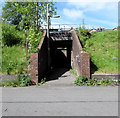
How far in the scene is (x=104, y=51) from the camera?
43.1ft

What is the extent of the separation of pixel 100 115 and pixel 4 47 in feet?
36.3

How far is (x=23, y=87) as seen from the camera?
8.89 m

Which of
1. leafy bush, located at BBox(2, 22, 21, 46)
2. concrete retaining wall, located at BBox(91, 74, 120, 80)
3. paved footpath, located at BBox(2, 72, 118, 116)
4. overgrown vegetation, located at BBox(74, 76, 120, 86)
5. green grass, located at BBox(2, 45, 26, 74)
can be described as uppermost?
leafy bush, located at BBox(2, 22, 21, 46)

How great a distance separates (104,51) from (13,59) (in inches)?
310

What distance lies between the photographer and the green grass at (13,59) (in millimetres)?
10129

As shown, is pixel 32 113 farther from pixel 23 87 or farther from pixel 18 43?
pixel 18 43

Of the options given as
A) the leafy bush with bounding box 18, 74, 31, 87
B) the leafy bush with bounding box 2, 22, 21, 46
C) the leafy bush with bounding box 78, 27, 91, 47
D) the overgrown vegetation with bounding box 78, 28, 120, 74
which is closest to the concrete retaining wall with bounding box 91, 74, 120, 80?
the overgrown vegetation with bounding box 78, 28, 120, 74

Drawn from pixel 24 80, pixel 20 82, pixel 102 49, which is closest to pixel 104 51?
pixel 102 49

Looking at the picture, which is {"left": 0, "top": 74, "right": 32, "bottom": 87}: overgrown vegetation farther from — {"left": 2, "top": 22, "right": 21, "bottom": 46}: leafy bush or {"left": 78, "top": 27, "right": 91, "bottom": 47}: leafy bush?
{"left": 78, "top": 27, "right": 91, "bottom": 47}: leafy bush

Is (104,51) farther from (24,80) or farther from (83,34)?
(24,80)

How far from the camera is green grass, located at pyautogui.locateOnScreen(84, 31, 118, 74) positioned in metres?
10.9

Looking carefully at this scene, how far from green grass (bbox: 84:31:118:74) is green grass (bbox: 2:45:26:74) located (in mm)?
5394

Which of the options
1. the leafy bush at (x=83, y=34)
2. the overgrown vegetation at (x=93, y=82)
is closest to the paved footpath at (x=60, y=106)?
the overgrown vegetation at (x=93, y=82)

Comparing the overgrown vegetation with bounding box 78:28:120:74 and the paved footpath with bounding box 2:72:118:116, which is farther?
the overgrown vegetation with bounding box 78:28:120:74
